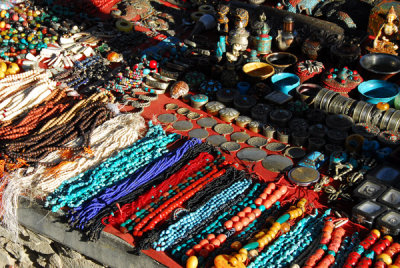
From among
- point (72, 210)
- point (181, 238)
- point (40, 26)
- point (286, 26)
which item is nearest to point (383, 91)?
point (286, 26)

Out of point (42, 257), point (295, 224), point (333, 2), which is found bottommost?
point (42, 257)

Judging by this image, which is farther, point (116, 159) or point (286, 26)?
point (286, 26)

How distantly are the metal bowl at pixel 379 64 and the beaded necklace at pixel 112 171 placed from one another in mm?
2961

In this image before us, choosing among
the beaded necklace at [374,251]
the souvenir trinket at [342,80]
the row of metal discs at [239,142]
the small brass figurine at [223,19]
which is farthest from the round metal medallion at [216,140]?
the small brass figurine at [223,19]

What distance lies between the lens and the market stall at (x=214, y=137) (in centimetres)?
454

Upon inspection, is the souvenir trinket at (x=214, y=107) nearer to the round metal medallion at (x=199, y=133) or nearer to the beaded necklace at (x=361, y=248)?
the round metal medallion at (x=199, y=133)

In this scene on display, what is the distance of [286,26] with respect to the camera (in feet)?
25.2

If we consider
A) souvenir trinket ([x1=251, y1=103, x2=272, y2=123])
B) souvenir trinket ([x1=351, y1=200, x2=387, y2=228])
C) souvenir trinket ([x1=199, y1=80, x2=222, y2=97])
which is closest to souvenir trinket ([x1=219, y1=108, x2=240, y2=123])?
souvenir trinket ([x1=251, y1=103, x2=272, y2=123])

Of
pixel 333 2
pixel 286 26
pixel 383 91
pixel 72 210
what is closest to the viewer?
pixel 72 210

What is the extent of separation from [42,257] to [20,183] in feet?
3.19

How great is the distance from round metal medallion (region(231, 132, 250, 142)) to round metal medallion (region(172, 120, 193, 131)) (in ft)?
2.04

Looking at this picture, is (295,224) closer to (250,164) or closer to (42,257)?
(250,164)

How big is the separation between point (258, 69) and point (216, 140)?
1.67 m

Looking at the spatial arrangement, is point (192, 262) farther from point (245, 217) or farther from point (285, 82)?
point (285, 82)
